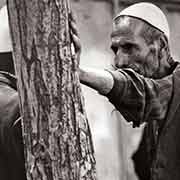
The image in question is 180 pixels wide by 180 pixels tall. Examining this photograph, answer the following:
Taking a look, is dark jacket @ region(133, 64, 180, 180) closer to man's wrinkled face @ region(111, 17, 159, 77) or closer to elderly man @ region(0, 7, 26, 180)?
man's wrinkled face @ region(111, 17, 159, 77)

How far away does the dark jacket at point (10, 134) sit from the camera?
2.79 metres

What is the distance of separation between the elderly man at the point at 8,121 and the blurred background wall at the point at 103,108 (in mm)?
3195

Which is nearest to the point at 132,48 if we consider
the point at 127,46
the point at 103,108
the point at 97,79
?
the point at 127,46

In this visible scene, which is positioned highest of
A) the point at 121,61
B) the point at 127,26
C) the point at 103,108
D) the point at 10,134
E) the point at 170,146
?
the point at 127,26

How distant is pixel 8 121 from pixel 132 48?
89cm

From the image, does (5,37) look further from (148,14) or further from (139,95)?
(148,14)

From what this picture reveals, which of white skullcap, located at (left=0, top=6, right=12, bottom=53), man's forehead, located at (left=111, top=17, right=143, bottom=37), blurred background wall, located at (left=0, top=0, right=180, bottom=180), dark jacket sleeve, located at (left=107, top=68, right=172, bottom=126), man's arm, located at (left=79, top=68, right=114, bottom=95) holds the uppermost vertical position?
white skullcap, located at (left=0, top=6, right=12, bottom=53)

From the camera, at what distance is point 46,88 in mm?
2209

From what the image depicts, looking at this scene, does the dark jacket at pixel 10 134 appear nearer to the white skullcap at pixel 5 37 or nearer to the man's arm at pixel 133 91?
the white skullcap at pixel 5 37

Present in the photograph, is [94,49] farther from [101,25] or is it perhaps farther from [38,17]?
[38,17]

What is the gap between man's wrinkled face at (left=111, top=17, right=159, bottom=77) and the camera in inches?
133

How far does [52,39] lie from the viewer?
2.23m

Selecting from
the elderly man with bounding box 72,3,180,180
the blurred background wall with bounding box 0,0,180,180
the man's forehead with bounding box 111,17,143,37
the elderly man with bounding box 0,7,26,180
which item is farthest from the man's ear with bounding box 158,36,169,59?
the blurred background wall with bounding box 0,0,180,180

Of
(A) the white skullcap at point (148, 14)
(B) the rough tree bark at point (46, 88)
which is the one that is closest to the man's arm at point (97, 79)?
(B) the rough tree bark at point (46, 88)
